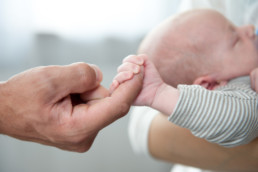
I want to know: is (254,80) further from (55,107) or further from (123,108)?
(55,107)

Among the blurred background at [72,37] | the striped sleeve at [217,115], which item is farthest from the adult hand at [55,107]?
the blurred background at [72,37]

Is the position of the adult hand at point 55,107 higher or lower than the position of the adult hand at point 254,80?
higher

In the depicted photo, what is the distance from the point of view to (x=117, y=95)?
444 millimetres

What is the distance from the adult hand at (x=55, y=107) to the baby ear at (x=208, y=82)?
323 millimetres

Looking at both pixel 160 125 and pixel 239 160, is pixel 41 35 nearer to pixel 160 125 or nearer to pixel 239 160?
pixel 160 125

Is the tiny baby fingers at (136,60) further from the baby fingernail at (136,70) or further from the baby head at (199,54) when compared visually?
the baby head at (199,54)

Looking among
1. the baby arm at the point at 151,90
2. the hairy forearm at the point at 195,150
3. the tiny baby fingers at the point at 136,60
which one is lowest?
the hairy forearm at the point at 195,150

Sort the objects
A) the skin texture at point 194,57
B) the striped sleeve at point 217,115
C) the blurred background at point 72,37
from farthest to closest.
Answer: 1. the blurred background at point 72,37
2. the skin texture at point 194,57
3. the striped sleeve at point 217,115

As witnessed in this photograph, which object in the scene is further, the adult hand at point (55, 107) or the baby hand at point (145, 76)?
the baby hand at point (145, 76)

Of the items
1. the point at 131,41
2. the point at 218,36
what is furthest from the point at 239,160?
the point at 131,41

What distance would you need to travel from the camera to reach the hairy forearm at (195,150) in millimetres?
588

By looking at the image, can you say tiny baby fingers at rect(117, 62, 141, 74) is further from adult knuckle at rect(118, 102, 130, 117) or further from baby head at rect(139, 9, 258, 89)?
baby head at rect(139, 9, 258, 89)

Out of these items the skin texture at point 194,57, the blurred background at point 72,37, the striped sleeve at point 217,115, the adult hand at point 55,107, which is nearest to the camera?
the adult hand at point 55,107

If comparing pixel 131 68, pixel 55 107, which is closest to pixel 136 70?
pixel 131 68
